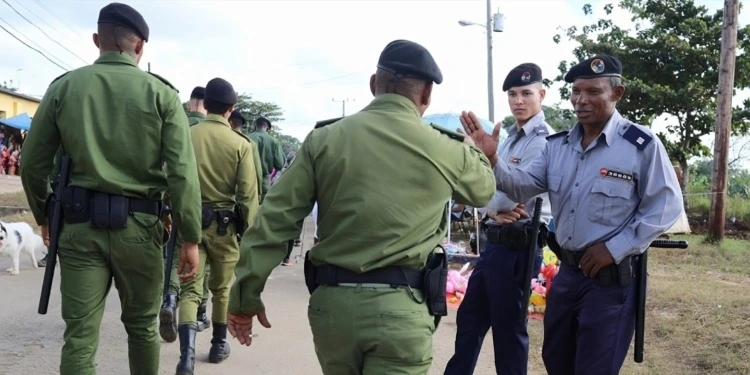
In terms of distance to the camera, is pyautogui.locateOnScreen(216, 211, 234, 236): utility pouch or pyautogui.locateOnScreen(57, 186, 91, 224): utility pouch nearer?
→ pyautogui.locateOnScreen(57, 186, 91, 224): utility pouch

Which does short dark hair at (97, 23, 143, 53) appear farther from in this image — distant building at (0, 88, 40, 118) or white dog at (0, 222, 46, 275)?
distant building at (0, 88, 40, 118)

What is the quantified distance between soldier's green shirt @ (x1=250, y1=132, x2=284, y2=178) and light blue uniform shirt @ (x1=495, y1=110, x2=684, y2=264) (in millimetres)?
7649

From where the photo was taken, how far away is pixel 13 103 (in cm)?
3716

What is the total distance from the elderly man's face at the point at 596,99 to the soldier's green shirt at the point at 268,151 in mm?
7784

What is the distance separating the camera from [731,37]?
11750mm

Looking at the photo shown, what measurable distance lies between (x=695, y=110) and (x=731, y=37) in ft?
21.3

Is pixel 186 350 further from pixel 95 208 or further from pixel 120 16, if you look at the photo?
pixel 120 16

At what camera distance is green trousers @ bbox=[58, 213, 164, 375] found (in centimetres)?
338

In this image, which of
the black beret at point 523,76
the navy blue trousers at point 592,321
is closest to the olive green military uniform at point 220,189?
the black beret at point 523,76

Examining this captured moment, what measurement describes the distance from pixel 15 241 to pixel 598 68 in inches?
303

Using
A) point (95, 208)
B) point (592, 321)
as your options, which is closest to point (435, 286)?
point (592, 321)

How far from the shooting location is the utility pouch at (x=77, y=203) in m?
3.43

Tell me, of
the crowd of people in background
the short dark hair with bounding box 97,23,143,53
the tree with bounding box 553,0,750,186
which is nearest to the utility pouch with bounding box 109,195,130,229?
the short dark hair with bounding box 97,23,143,53

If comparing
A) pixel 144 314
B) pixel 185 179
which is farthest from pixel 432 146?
pixel 144 314
